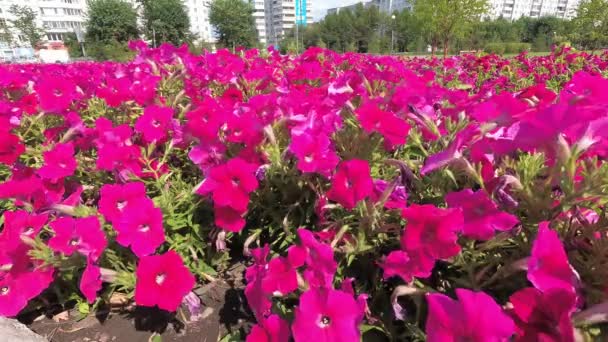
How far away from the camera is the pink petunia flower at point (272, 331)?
862 mm

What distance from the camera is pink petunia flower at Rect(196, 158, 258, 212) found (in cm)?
127

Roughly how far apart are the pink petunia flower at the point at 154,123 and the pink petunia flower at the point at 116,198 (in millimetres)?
524

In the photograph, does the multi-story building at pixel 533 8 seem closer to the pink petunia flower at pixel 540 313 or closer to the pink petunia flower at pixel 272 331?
the pink petunia flower at pixel 540 313

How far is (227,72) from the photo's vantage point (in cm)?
300

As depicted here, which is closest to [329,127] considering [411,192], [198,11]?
[411,192]

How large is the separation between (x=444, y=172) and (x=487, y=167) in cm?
21

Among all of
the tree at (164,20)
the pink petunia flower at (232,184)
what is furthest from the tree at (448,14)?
the tree at (164,20)

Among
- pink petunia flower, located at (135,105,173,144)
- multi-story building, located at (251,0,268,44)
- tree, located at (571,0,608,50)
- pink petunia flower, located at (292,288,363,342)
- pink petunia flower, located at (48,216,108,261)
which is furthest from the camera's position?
multi-story building, located at (251,0,268,44)

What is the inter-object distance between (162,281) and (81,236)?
0.31 m

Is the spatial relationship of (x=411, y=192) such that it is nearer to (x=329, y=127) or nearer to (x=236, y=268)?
(x=329, y=127)

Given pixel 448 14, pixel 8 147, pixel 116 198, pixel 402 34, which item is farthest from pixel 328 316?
pixel 402 34

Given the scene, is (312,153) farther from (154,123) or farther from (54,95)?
(54,95)

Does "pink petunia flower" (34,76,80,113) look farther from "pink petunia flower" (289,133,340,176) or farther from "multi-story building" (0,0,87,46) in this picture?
"multi-story building" (0,0,87,46)

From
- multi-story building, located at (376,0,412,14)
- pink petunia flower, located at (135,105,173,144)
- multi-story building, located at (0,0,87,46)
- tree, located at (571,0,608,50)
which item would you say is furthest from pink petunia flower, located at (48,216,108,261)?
multi-story building, located at (376,0,412,14)
